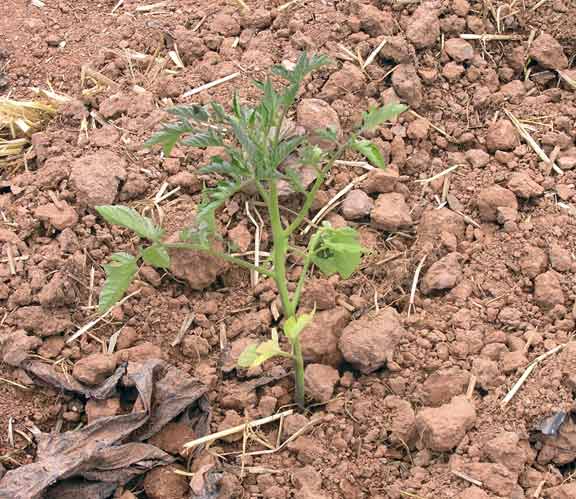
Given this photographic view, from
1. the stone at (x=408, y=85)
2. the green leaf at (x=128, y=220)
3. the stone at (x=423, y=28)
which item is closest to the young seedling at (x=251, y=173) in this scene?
the green leaf at (x=128, y=220)

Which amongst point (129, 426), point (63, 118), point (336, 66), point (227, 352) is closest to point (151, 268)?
point (227, 352)

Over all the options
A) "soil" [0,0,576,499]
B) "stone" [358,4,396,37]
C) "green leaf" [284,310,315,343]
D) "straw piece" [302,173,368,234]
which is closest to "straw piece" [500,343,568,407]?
"soil" [0,0,576,499]

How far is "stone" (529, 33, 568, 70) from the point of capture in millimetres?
2912

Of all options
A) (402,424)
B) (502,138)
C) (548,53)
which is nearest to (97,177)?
(402,424)

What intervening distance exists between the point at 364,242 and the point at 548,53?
3.11 feet

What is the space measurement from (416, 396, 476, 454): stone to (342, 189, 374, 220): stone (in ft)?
2.03

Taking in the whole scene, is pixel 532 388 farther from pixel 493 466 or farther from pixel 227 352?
pixel 227 352

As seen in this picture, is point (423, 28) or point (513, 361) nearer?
point (513, 361)

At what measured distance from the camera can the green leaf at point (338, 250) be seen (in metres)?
1.98

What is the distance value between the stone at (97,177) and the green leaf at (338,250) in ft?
2.31

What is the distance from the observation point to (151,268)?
2.45 m

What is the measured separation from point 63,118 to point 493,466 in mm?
1633

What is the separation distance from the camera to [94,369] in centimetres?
224

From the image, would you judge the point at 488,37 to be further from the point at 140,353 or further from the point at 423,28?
the point at 140,353
